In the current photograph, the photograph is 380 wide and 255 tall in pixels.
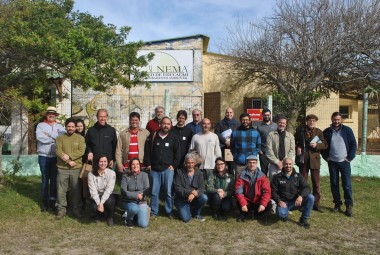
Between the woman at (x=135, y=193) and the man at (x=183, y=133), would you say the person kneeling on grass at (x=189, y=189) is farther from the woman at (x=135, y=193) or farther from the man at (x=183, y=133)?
the woman at (x=135, y=193)

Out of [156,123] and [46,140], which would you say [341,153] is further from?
[46,140]

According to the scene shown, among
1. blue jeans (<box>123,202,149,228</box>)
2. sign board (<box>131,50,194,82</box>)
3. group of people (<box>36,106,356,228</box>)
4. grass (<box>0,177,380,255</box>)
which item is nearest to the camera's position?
grass (<box>0,177,380,255</box>)

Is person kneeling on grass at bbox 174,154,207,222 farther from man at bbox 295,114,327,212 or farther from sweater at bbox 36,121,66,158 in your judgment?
sweater at bbox 36,121,66,158

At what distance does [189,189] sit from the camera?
6.11m

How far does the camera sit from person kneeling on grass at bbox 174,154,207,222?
20.0 feet

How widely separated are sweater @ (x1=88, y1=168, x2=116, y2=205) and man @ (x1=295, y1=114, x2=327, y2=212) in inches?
127

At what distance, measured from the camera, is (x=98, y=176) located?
236 inches

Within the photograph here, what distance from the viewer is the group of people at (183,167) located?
5969 millimetres

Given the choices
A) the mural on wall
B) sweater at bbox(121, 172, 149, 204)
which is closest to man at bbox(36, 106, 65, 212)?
sweater at bbox(121, 172, 149, 204)

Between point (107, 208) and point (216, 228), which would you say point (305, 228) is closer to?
point (216, 228)

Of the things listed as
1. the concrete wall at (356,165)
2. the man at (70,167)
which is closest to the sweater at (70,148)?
the man at (70,167)

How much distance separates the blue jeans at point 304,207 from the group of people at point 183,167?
15 mm

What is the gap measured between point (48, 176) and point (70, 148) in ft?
2.73

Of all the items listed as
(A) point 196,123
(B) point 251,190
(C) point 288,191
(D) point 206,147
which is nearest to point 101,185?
(D) point 206,147
